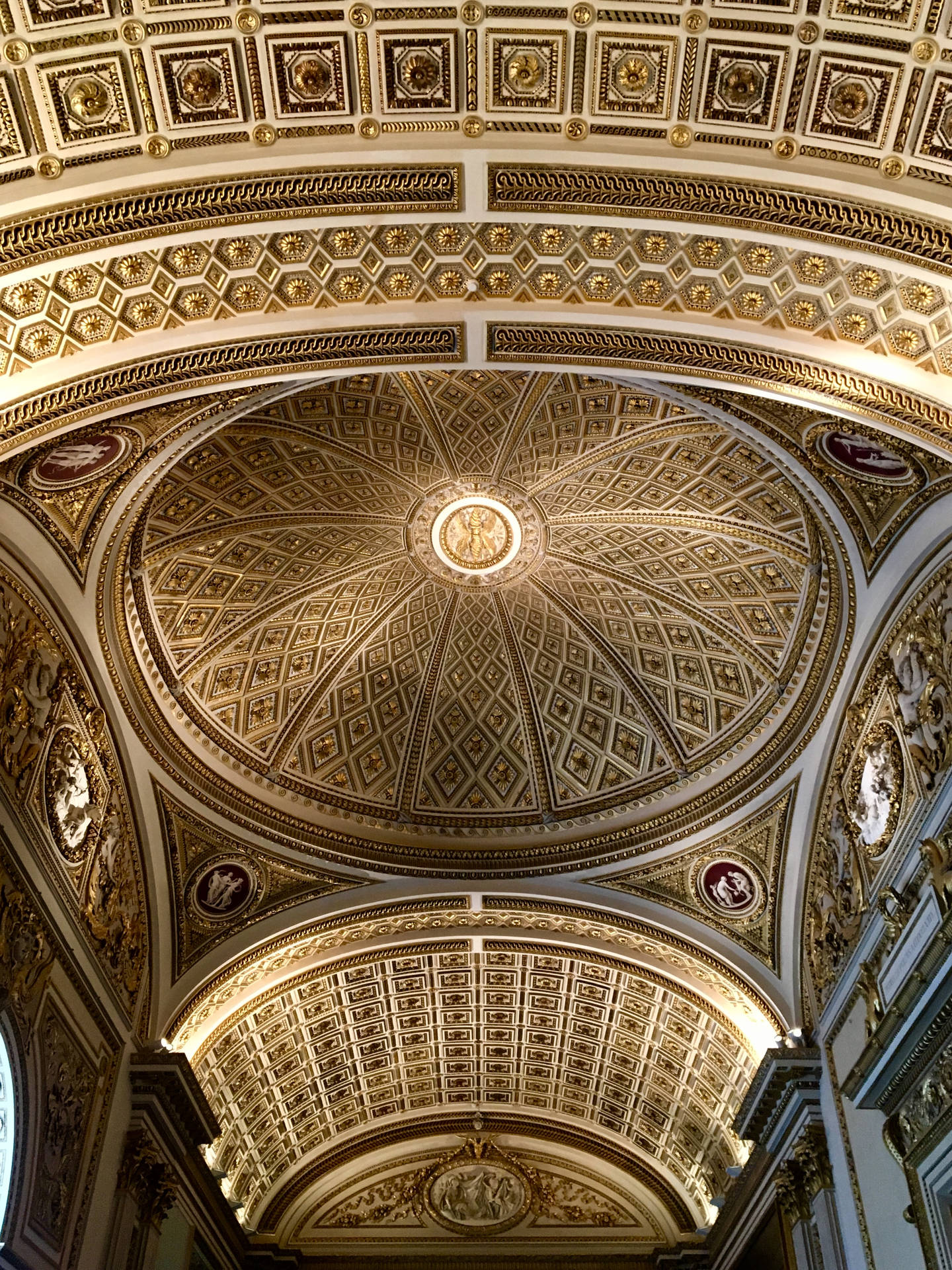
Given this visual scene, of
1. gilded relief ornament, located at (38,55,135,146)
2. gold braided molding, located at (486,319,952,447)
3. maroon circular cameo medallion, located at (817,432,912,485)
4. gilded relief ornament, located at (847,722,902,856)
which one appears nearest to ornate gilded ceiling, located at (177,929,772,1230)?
gilded relief ornament, located at (847,722,902,856)

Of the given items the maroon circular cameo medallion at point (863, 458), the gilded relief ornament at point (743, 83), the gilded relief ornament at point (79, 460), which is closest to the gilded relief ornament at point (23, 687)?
the gilded relief ornament at point (79, 460)

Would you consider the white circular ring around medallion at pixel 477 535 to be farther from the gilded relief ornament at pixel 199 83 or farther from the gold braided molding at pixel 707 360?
the gilded relief ornament at pixel 199 83

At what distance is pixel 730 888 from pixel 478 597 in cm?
614

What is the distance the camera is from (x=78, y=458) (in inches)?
484

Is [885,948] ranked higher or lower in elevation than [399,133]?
lower

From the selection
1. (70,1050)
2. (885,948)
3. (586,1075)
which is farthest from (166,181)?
(586,1075)

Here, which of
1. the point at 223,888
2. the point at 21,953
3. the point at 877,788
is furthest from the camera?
the point at 223,888

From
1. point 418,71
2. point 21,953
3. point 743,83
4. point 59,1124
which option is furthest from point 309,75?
point 59,1124

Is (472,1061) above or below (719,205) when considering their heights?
above

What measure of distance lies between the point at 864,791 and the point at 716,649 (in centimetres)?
390

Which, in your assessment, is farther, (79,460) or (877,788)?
(877,788)

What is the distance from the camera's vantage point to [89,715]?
1513 centimetres

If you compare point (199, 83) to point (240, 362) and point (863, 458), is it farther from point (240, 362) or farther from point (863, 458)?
point (863, 458)

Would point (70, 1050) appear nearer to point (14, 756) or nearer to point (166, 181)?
point (14, 756)
